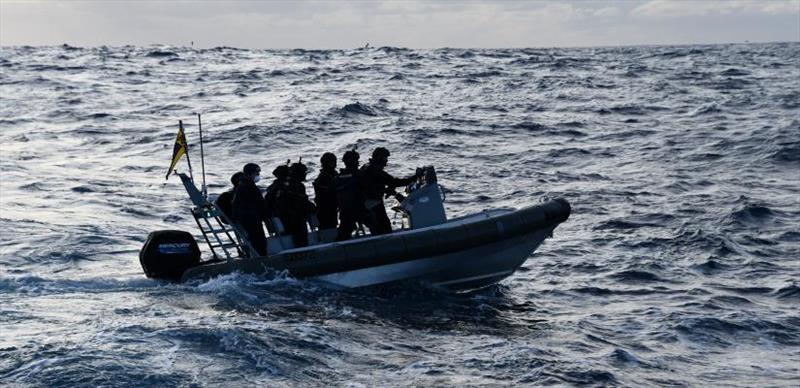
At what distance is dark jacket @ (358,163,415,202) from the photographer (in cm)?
1284

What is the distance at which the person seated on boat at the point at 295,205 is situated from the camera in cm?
1280

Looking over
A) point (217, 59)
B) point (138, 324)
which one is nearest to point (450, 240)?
point (138, 324)

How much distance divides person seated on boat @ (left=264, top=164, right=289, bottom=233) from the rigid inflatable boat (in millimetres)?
132

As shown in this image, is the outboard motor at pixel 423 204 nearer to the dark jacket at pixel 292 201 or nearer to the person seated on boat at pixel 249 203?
the dark jacket at pixel 292 201

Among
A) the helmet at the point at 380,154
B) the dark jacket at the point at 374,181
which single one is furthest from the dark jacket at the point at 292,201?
the helmet at the point at 380,154

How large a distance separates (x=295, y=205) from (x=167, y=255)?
1.81 metres

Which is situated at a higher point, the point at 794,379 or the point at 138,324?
the point at 138,324

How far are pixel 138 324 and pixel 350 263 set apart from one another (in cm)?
296

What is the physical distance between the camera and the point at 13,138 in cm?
2964

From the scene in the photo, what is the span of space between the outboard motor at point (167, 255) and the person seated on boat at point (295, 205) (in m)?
1.33

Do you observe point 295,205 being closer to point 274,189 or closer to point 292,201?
point 292,201

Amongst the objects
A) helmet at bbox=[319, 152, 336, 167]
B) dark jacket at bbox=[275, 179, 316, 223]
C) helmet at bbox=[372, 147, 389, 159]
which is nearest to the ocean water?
dark jacket at bbox=[275, 179, 316, 223]

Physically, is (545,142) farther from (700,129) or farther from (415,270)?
(415,270)

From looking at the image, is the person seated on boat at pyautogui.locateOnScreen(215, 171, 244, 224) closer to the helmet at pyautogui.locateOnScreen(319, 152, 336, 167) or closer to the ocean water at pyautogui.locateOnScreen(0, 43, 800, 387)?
the ocean water at pyautogui.locateOnScreen(0, 43, 800, 387)
